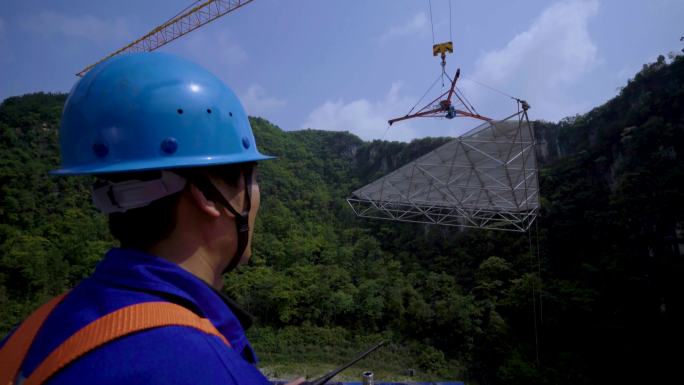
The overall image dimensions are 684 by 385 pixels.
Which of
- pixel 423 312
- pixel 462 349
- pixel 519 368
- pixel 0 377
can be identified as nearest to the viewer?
pixel 0 377

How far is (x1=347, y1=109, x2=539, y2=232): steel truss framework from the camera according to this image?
33.7 feet

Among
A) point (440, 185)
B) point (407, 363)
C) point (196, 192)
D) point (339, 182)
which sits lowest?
point (407, 363)

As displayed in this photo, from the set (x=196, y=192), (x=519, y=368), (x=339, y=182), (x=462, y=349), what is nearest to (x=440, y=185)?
(x=519, y=368)

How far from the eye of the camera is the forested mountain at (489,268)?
16281 millimetres

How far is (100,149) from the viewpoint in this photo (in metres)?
0.92

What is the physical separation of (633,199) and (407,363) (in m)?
13.4

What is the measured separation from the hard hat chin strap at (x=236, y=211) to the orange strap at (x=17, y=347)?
399 mm

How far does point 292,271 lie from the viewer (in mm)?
25844

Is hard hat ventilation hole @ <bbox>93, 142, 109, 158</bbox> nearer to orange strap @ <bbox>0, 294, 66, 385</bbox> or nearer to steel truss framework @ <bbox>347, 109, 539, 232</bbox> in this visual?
orange strap @ <bbox>0, 294, 66, 385</bbox>

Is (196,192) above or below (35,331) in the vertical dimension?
above

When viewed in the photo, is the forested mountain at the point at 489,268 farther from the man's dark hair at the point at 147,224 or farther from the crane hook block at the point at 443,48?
the man's dark hair at the point at 147,224

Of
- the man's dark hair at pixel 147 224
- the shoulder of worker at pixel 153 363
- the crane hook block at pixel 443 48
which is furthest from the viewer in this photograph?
the crane hook block at pixel 443 48

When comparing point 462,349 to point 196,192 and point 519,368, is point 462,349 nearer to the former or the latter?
point 519,368

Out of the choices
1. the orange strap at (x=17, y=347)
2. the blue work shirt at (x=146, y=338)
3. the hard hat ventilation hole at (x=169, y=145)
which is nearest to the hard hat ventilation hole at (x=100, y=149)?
the hard hat ventilation hole at (x=169, y=145)
